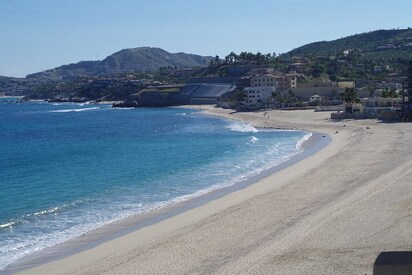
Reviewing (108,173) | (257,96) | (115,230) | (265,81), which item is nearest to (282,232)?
(115,230)

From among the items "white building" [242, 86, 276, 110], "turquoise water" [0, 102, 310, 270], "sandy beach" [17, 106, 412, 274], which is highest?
"white building" [242, 86, 276, 110]

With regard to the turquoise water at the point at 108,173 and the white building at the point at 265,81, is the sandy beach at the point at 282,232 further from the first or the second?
the white building at the point at 265,81

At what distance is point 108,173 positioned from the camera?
112 ft

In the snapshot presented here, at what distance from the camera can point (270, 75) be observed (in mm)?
109562

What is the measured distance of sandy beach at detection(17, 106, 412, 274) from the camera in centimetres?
1531

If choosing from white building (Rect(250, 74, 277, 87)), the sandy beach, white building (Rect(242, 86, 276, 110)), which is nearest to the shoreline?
the sandy beach

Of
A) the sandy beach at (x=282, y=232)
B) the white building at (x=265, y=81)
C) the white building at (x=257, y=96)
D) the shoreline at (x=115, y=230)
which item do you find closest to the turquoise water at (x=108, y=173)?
the shoreline at (x=115, y=230)

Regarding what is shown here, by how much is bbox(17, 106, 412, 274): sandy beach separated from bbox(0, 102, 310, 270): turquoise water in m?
2.46

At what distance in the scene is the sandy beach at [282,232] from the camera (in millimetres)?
15312

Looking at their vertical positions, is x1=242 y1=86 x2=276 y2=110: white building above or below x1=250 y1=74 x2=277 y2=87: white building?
below

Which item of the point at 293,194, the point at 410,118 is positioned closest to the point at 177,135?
the point at 410,118

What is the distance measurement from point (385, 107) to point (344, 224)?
1896 inches

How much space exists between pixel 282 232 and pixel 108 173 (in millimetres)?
17698

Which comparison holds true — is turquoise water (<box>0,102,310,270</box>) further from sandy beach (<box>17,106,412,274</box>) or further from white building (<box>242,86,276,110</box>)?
white building (<box>242,86,276,110</box>)
